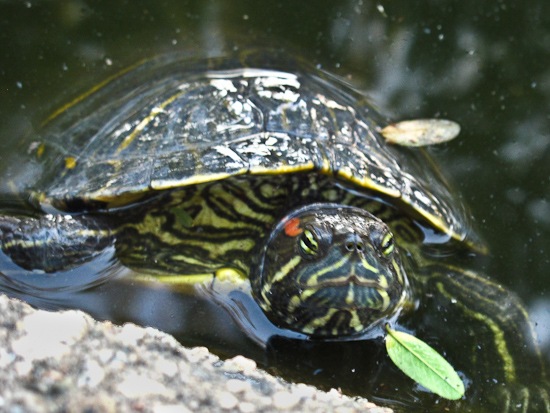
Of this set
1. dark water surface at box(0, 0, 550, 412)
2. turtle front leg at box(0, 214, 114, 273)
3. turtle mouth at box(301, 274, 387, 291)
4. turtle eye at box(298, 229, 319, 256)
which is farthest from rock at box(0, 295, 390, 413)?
dark water surface at box(0, 0, 550, 412)

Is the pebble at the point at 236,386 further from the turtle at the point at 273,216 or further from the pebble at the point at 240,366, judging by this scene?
the turtle at the point at 273,216

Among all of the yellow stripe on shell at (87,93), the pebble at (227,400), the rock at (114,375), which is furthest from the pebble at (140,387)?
the yellow stripe on shell at (87,93)

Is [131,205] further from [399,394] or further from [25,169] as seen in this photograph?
[399,394]

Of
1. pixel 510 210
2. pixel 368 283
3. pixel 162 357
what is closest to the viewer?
pixel 162 357

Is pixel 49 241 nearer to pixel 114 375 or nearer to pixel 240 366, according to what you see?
pixel 240 366

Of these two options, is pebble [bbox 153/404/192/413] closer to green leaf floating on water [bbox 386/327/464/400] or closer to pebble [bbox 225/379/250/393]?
pebble [bbox 225/379/250/393]

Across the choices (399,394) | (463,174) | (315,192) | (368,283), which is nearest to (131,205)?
(315,192)

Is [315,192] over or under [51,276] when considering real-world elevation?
over

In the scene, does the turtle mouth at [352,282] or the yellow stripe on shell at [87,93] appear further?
the yellow stripe on shell at [87,93]
